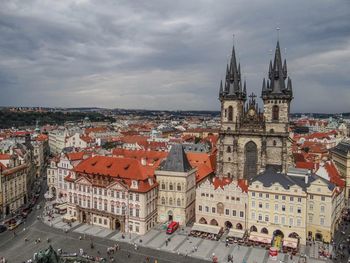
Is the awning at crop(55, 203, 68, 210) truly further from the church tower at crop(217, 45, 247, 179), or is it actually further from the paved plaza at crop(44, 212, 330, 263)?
the church tower at crop(217, 45, 247, 179)

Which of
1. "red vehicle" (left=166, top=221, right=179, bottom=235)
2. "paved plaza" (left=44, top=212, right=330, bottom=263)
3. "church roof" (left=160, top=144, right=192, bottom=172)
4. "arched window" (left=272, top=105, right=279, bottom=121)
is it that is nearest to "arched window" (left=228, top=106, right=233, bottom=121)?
"arched window" (left=272, top=105, right=279, bottom=121)

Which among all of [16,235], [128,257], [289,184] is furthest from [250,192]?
[16,235]

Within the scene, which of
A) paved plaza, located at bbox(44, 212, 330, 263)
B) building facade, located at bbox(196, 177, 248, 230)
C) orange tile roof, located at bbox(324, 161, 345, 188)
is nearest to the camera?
paved plaza, located at bbox(44, 212, 330, 263)

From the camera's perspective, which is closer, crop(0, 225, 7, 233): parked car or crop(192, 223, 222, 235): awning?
crop(192, 223, 222, 235): awning

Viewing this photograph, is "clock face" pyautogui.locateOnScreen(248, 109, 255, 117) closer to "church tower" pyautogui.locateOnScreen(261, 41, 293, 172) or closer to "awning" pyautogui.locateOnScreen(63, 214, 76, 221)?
"church tower" pyautogui.locateOnScreen(261, 41, 293, 172)

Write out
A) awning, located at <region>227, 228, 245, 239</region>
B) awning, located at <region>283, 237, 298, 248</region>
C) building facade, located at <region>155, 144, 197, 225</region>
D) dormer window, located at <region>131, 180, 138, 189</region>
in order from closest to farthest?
awning, located at <region>283, 237, 298, 248</region> < awning, located at <region>227, 228, 245, 239</region> < dormer window, located at <region>131, 180, 138, 189</region> < building facade, located at <region>155, 144, 197, 225</region>

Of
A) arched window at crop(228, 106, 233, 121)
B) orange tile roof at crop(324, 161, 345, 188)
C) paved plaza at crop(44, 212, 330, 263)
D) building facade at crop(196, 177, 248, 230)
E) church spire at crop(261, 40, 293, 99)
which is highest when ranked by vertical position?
church spire at crop(261, 40, 293, 99)

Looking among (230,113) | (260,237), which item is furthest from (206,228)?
(230,113)

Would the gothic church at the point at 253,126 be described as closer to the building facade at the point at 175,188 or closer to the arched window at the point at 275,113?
the arched window at the point at 275,113

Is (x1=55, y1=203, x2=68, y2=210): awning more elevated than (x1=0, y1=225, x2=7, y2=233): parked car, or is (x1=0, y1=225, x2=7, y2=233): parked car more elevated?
(x1=55, y1=203, x2=68, y2=210): awning
